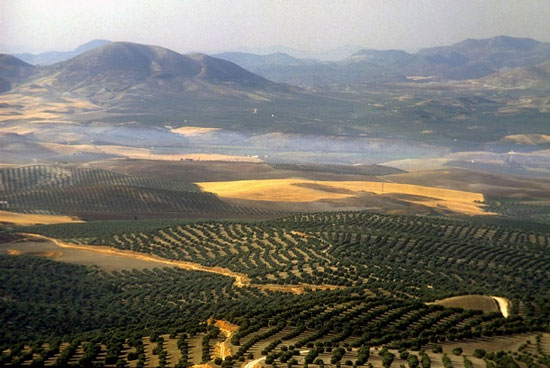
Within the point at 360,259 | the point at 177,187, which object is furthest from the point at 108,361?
the point at 177,187

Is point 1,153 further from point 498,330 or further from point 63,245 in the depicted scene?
point 498,330

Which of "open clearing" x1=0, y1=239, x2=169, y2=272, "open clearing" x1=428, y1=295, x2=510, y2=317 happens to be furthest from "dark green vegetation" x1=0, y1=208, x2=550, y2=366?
"open clearing" x1=0, y1=239, x2=169, y2=272

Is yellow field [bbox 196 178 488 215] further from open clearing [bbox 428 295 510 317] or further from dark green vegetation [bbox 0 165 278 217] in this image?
open clearing [bbox 428 295 510 317]

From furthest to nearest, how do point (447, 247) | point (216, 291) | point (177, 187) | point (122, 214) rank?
point (177, 187) → point (122, 214) → point (447, 247) → point (216, 291)


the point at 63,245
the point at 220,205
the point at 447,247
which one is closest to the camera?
the point at 447,247

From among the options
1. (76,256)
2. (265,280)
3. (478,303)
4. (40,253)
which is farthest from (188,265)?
(478,303)
